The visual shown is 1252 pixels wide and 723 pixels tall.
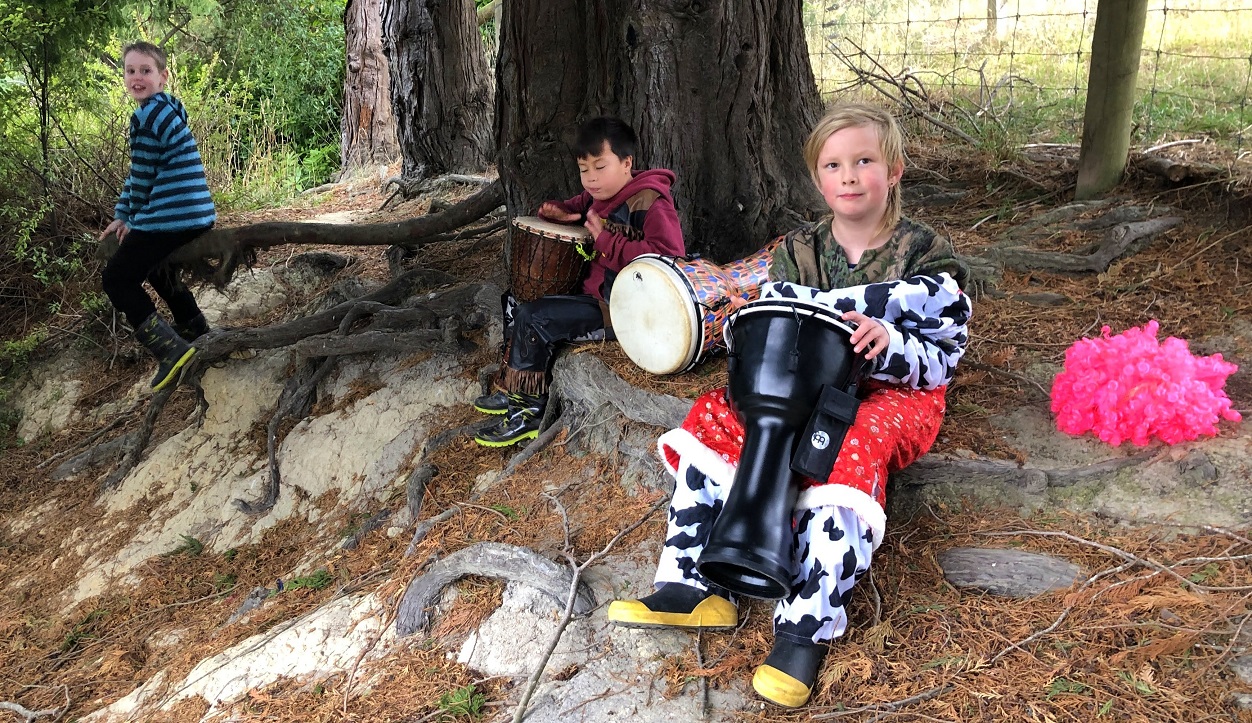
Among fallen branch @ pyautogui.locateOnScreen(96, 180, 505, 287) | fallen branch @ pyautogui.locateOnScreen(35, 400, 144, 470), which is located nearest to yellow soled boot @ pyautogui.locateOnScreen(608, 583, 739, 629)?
fallen branch @ pyautogui.locateOnScreen(96, 180, 505, 287)

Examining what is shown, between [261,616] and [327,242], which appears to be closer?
[261,616]

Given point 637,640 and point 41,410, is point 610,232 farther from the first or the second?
point 41,410

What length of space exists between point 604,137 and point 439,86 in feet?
13.1

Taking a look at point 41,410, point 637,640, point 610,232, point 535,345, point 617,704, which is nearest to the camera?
point 617,704

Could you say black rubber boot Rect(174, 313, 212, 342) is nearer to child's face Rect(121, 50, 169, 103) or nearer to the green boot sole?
the green boot sole

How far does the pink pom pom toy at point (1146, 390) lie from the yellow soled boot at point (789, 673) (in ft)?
3.88

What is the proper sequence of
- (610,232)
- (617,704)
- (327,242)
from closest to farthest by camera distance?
(617,704), (610,232), (327,242)

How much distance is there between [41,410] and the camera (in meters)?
6.06

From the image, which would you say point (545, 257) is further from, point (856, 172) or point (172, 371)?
point (172, 371)

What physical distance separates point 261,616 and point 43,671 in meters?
1.21

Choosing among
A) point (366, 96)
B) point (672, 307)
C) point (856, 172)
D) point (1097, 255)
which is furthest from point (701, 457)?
point (366, 96)

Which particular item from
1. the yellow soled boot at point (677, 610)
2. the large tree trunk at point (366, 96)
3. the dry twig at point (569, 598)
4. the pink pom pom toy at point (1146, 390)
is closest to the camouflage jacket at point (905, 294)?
the pink pom pom toy at point (1146, 390)

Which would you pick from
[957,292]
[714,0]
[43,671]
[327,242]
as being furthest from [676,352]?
[43,671]

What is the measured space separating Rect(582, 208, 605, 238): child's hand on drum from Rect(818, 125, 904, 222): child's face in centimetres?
118
